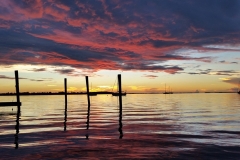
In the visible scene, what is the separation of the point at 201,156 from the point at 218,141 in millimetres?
3979

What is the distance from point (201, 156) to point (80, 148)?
5.45 meters

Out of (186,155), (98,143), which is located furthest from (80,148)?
(186,155)

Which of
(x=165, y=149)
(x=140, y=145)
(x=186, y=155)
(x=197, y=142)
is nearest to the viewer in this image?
(x=186, y=155)

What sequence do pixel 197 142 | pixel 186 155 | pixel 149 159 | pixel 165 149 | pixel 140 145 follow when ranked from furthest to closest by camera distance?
pixel 197 142
pixel 140 145
pixel 165 149
pixel 186 155
pixel 149 159

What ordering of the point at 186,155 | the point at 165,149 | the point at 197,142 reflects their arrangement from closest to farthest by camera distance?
the point at 186,155, the point at 165,149, the point at 197,142

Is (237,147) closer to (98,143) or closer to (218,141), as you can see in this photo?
(218,141)

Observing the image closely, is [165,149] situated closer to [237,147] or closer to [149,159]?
[149,159]

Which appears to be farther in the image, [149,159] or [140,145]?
[140,145]

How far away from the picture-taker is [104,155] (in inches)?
420

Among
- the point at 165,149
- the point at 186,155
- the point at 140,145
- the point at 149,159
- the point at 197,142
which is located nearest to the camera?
the point at 149,159

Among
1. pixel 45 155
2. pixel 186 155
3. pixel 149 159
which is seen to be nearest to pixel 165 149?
pixel 186 155

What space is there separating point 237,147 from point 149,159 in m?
5.26

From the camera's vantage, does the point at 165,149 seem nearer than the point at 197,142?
Yes

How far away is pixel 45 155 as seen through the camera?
35.0 feet
